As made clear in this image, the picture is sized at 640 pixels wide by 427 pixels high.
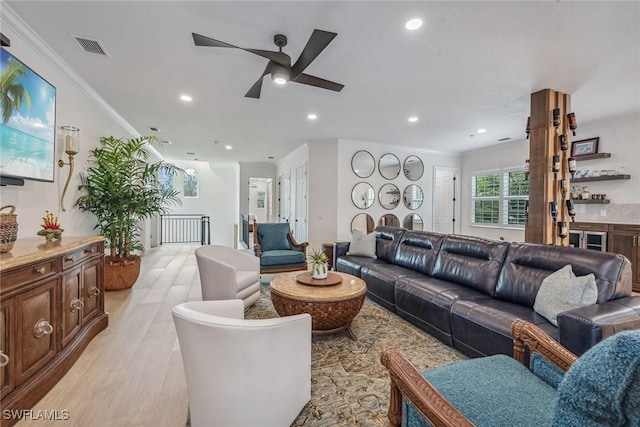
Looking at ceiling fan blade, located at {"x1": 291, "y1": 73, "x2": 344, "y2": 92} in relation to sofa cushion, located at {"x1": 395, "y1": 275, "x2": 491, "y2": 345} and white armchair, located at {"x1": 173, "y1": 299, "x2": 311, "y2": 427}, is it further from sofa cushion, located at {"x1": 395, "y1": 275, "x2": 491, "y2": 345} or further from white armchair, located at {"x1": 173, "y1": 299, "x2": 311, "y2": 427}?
sofa cushion, located at {"x1": 395, "y1": 275, "x2": 491, "y2": 345}

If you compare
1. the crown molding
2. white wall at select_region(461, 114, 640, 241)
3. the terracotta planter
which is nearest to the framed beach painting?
the crown molding

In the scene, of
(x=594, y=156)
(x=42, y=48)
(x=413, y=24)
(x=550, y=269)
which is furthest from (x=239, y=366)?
(x=594, y=156)

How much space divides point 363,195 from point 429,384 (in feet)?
17.9

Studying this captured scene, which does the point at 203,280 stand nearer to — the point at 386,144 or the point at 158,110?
the point at 158,110

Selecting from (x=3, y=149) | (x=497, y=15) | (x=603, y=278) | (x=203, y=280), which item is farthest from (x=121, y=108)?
(x=603, y=278)

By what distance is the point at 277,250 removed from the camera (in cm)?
469

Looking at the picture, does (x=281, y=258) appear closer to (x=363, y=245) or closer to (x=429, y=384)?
(x=363, y=245)

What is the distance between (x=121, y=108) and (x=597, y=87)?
21.4ft

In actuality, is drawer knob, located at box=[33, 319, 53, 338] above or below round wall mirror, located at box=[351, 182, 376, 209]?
below

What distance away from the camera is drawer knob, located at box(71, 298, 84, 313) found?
7.21 ft

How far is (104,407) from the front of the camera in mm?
1713

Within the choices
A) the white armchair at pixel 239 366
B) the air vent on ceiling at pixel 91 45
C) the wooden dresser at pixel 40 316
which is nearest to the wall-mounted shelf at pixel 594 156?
the white armchair at pixel 239 366

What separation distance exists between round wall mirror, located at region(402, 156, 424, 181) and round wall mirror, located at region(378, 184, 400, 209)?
1.71ft

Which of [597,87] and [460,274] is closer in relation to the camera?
[460,274]
